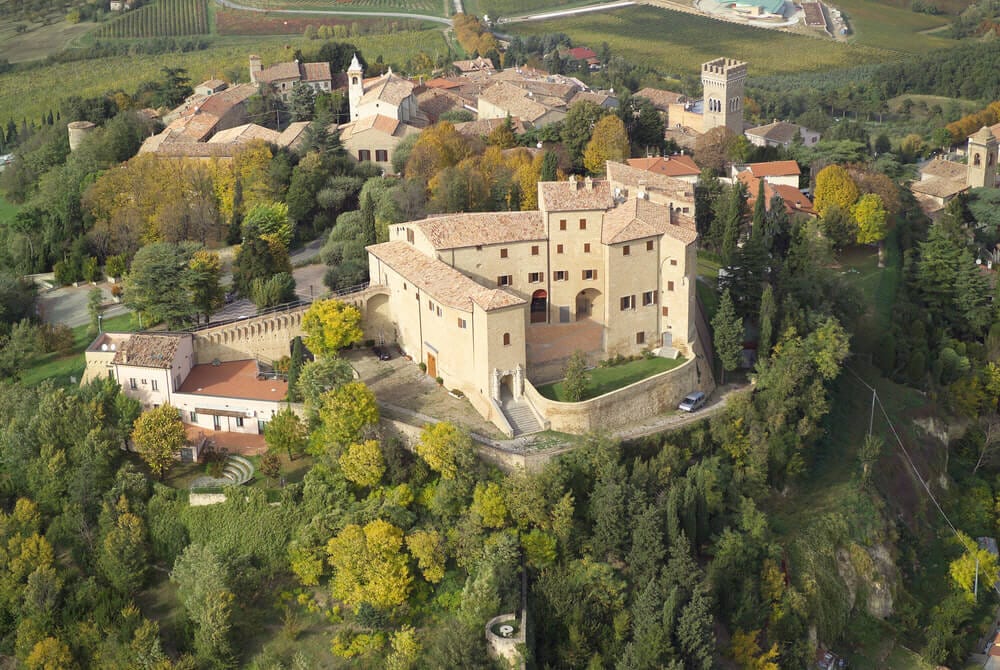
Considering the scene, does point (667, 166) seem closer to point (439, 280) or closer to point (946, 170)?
point (439, 280)

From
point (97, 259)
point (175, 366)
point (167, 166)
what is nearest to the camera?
point (175, 366)

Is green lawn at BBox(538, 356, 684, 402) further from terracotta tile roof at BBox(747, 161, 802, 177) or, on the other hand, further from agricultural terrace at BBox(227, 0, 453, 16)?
agricultural terrace at BBox(227, 0, 453, 16)

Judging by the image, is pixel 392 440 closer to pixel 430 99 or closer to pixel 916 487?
pixel 916 487

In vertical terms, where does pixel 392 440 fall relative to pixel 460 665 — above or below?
above

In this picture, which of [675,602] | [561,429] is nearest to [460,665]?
[675,602]

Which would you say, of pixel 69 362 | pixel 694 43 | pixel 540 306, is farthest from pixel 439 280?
pixel 694 43

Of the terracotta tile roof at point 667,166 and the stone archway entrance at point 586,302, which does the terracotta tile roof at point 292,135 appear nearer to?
the terracotta tile roof at point 667,166

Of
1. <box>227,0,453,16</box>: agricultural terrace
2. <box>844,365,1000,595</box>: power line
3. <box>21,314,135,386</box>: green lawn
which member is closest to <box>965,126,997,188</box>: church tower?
<box>844,365,1000,595</box>: power line
